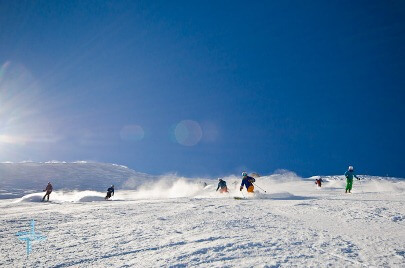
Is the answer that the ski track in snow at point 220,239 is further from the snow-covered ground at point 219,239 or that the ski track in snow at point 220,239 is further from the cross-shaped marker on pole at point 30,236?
the cross-shaped marker on pole at point 30,236

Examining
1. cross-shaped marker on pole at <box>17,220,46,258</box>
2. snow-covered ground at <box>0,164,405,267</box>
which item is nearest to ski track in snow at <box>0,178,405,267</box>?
snow-covered ground at <box>0,164,405,267</box>

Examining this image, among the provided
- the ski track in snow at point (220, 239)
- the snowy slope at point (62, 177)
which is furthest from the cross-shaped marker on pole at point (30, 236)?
the snowy slope at point (62, 177)

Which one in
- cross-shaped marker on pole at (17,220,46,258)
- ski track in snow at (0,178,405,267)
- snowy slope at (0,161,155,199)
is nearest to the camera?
ski track in snow at (0,178,405,267)

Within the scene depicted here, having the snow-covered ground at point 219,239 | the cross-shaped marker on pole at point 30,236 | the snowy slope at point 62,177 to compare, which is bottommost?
the cross-shaped marker on pole at point 30,236

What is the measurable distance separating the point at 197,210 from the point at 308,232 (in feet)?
15.1

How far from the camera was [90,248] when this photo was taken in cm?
579

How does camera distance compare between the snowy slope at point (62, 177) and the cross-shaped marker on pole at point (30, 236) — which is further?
the snowy slope at point (62, 177)

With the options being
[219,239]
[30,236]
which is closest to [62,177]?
[30,236]

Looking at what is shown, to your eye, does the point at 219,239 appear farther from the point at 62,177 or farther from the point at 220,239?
the point at 62,177

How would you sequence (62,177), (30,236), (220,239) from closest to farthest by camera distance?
(220,239), (30,236), (62,177)

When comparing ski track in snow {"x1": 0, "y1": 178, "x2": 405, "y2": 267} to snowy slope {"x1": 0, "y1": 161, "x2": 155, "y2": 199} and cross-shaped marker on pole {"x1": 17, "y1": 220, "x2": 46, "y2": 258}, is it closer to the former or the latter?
cross-shaped marker on pole {"x1": 17, "y1": 220, "x2": 46, "y2": 258}

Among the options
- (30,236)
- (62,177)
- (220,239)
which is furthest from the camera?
(62,177)

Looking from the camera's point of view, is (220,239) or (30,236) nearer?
(220,239)

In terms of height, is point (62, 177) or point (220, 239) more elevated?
point (62, 177)
